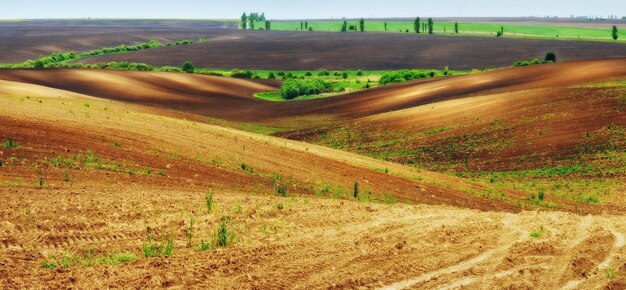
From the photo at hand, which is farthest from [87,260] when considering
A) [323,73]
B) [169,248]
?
[323,73]

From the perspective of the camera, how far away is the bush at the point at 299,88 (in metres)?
101

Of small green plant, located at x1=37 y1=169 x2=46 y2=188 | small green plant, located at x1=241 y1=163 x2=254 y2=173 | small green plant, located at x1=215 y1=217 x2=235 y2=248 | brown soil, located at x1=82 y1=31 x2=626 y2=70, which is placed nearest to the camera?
small green plant, located at x1=215 y1=217 x2=235 y2=248

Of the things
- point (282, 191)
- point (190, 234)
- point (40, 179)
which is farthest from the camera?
point (282, 191)

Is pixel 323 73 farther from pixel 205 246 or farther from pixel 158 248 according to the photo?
pixel 158 248

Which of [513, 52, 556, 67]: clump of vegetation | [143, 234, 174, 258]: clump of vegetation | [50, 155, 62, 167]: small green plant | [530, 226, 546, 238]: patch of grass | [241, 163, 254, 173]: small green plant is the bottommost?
[513, 52, 556, 67]: clump of vegetation

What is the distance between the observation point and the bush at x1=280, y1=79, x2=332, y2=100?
101 metres

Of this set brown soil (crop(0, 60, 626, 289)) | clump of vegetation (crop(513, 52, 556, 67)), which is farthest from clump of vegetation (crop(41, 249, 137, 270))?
clump of vegetation (crop(513, 52, 556, 67))

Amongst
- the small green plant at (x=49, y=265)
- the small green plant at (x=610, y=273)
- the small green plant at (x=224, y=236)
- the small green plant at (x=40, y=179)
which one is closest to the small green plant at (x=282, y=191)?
the small green plant at (x=40, y=179)

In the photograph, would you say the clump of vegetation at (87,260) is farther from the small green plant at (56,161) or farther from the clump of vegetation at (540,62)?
the clump of vegetation at (540,62)

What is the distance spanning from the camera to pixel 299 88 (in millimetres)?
102625

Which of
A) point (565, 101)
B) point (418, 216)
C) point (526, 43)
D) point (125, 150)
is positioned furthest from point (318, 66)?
point (418, 216)

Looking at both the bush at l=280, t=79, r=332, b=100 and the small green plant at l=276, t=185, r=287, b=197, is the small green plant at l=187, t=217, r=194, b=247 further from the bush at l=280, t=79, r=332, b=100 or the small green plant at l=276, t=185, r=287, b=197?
the bush at l=280, t=79, r=332, b=100

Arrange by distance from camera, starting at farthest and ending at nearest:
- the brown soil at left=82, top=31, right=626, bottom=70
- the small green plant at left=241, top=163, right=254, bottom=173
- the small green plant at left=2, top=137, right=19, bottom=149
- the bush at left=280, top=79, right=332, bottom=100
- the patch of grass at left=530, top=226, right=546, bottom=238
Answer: the brown soil at left=82, top=31, right=626, bottom=70 < the bush at left=280, top=79, right=332, bottom=100 < the small green plant at left=241, top=163, right=254, bottom=173 < the small green plant at left=2, top=137, right=19, bottom=149 < the patch of grass at left=530, top=226, right=546, bottom=238

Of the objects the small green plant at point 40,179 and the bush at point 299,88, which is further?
the bush at point 299,88
